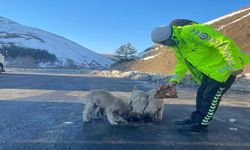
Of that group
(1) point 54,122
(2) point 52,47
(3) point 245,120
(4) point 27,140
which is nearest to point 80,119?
(1) point 54,122

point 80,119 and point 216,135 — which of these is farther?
point 80,119

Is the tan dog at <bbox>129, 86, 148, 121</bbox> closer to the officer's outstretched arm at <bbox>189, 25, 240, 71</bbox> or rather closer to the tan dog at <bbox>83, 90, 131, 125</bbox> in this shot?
the tan dog at <bbox>83, 90, 131, 125</bbox>

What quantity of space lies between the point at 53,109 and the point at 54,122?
1763mm

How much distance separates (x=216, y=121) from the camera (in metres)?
6.89

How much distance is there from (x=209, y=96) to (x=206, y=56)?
0.63 metres

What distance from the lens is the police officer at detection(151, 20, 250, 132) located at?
17.1ft

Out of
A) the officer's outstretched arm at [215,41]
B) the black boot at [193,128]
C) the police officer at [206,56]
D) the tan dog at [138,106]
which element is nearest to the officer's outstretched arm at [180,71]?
the police officer at [206,56]

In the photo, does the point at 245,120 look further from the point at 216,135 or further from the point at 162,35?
the point at 162,35

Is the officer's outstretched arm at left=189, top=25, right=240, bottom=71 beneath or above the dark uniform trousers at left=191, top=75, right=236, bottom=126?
above

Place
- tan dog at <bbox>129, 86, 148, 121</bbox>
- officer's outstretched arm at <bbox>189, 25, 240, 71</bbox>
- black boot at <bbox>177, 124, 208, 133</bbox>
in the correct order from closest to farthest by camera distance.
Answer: officer's outstretched arm at <bbox>189, 25, 240, 71</bbox> < black boot at <bbox>177, 124, 208, 133</bbox> < tan dog at <bbox>129, 86, 148, 121</bbox>

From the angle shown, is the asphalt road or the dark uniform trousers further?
the dark uniform trousers

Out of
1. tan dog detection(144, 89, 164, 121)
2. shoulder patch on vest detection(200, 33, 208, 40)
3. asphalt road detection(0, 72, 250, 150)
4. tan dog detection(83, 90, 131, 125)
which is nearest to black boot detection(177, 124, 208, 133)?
asphalt road detection(0, 72, 250, 150)

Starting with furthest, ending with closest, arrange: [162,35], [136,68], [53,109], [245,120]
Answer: [136,68]
[53,109]
[245,120]
[162,35]

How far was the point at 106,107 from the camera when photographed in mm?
6410
